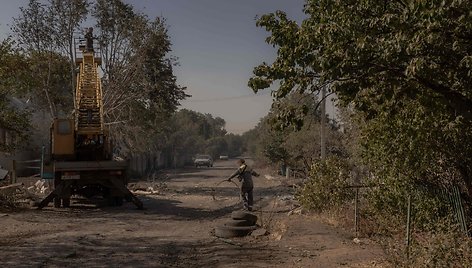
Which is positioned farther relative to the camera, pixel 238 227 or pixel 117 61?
pixel 117 61

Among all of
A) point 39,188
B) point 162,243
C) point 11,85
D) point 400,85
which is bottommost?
point 162,243

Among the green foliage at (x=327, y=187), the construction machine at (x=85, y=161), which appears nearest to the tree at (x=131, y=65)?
the construction machine at (x=85, y=161)

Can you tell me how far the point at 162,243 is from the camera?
11289 millimetres

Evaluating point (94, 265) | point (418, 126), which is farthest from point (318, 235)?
point (94, 265)

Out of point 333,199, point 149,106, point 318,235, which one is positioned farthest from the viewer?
point 149,106

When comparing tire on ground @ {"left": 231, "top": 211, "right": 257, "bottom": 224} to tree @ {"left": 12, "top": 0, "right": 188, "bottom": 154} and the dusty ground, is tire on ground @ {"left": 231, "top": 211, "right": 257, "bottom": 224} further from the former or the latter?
tree @ {"left": 12, "top": 0, "right": 188, "bottom": 154}

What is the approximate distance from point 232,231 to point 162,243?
67.7 inches

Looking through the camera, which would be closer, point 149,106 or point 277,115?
point 277,115

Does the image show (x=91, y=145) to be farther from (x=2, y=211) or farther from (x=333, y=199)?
(x=333, y=199)

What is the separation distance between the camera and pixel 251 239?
1162 cm

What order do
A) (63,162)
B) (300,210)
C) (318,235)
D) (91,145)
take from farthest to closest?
(91,145) < (63,162) < (300,210) < (318,235)

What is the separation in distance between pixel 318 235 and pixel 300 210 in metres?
4.17

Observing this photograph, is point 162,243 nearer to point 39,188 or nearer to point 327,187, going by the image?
point 327,187

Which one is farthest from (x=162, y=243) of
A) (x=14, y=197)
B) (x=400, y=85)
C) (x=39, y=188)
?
(x=39, y=188)
